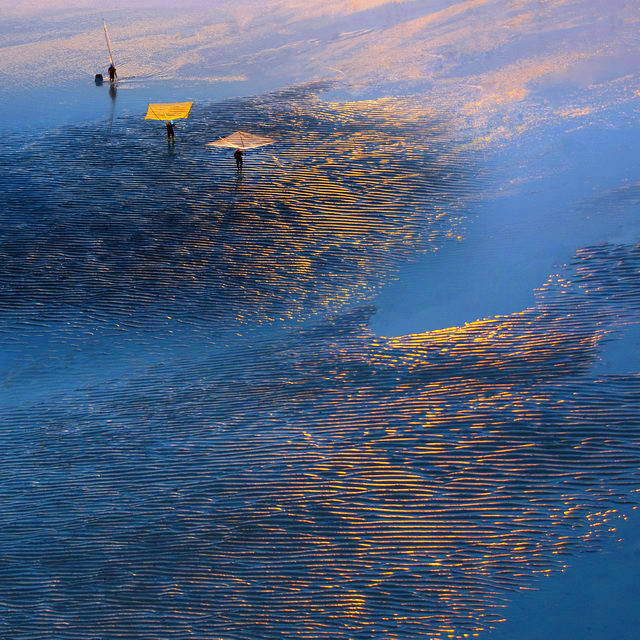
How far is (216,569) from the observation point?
40.3ft

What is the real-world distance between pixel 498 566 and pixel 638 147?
1587 centimetres

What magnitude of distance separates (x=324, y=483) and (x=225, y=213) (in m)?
10.3

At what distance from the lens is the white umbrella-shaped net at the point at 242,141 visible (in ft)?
81.6

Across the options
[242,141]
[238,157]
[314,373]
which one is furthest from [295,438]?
[242,141]

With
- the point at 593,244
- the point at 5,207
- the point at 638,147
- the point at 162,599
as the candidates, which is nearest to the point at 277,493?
the point at 162,599

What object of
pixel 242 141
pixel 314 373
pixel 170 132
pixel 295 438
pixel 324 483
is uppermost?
A: pixel 170 132

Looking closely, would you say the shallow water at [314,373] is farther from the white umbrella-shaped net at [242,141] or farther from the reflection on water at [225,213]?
the white umbrella-shaped net at [242,141]

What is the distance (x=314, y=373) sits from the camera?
1598 cm

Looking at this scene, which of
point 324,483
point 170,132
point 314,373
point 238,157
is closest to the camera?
point 324,483

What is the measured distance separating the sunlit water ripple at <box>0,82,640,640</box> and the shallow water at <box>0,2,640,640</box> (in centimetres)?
5

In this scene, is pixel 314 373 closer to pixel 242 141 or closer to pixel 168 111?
pixel 242 141

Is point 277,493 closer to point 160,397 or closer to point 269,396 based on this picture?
point 269,396

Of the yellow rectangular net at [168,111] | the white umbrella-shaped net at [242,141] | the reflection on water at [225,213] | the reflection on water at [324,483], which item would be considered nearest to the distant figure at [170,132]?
the reflection on water at [225,213]

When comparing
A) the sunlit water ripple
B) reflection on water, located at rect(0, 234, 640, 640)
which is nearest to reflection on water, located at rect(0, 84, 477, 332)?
the sunlit water ripple
